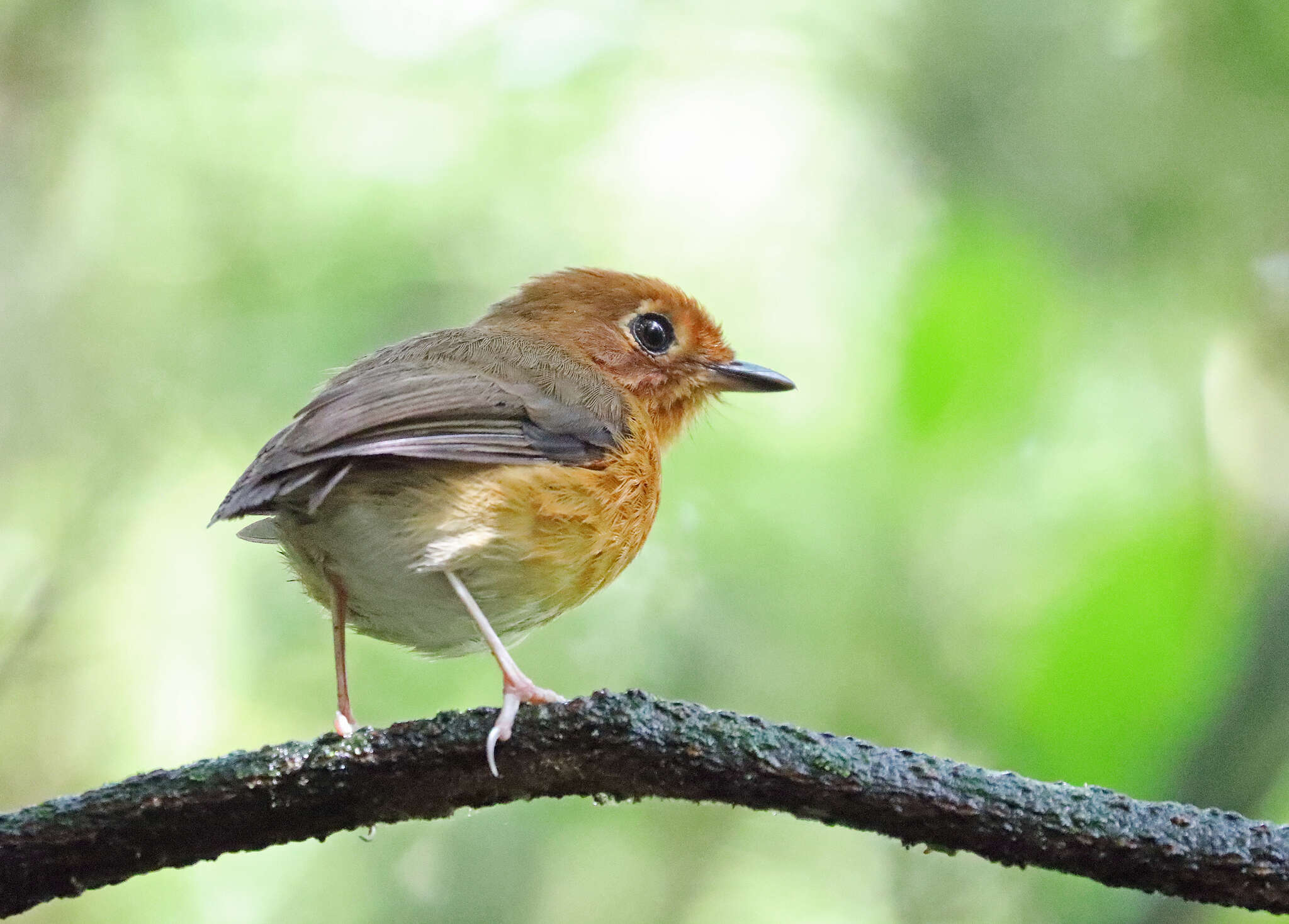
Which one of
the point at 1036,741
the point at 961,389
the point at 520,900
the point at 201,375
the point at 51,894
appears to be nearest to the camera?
the point at 51,894

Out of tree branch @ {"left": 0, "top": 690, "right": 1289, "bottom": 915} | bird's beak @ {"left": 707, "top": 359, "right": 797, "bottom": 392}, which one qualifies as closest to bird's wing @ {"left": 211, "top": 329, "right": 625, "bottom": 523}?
bird's beak @ {"left": 707, "top": 359, "right": 797, "bottom": 392}

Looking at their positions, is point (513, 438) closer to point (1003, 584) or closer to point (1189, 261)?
point (1003, 584)

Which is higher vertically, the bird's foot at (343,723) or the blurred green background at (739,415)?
the blurred green background at (739,415)

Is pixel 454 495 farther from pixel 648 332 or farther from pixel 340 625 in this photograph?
pixel 648 332

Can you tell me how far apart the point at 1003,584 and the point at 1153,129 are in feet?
7.11

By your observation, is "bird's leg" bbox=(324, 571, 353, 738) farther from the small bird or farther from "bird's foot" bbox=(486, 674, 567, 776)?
"bird's foot" bbox=(486, 674, 567, 776)

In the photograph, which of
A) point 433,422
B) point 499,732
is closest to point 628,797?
point 499,732

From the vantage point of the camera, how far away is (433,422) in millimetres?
3314

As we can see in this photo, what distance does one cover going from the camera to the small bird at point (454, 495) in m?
3.18

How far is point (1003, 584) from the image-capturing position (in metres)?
4.86

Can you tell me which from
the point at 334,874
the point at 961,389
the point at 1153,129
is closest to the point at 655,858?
the point at 334,874

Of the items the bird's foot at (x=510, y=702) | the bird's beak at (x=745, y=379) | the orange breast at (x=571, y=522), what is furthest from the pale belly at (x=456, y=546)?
the bird's beak at (x=745, y=379)

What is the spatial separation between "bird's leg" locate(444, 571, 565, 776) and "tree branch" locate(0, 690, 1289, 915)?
4cm

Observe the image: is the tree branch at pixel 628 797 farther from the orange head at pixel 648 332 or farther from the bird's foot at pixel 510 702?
the orange head at pixel 648 332
